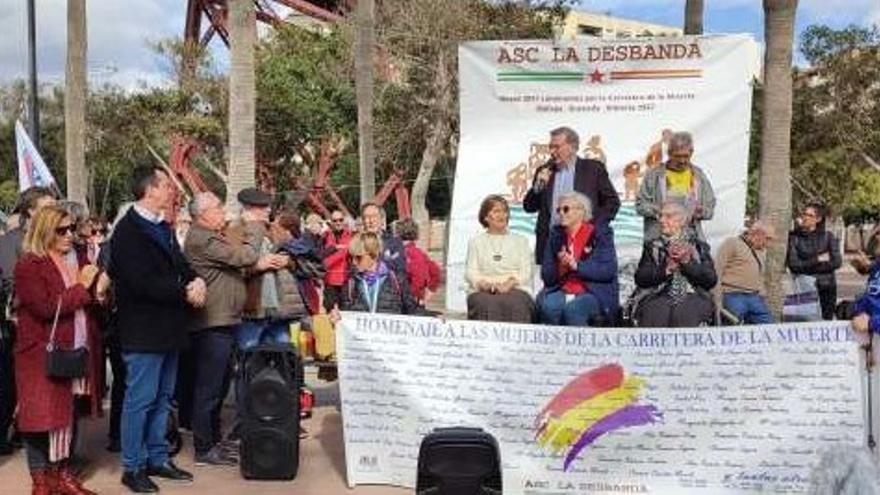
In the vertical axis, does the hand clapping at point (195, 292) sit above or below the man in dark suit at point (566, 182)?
below

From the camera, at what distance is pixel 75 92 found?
19.0m

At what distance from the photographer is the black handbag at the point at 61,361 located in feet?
22.4

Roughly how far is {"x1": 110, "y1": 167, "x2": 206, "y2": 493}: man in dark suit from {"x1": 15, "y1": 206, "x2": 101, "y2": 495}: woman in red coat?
246 mm

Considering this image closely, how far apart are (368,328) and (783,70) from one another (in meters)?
6.45

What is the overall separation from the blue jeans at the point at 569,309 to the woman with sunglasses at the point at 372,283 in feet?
5.42

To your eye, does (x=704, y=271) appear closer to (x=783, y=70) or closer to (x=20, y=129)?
(x=783, y=70)

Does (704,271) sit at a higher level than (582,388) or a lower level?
higher

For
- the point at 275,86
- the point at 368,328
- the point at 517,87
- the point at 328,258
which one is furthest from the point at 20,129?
the point at 275,86

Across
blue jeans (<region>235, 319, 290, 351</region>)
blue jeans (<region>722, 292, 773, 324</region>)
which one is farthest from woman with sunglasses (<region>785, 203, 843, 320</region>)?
blue jeans (<region>235, 319, 290, 351</region>)

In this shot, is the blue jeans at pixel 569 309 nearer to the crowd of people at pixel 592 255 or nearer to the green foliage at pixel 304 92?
the crowd of people at pixel 592 255

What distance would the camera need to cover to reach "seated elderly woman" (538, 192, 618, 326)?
312 inches

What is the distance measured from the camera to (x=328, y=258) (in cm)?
1244

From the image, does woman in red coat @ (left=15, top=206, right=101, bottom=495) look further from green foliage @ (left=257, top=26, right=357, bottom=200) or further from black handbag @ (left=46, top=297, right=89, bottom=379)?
green foliage @ (left=257, top=26, right=357, bottom=200)

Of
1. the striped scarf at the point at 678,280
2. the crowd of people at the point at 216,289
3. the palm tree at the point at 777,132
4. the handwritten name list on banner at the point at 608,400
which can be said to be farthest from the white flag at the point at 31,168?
the striped scarf at the point at 678,280
